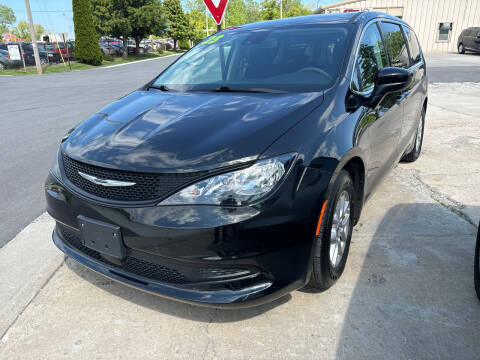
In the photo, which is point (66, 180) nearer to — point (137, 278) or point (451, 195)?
point (137, 278)

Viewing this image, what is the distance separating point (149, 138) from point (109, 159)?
245 millimetres

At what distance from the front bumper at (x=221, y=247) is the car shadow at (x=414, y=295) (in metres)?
0.50

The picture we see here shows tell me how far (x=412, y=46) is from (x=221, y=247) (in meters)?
3.75

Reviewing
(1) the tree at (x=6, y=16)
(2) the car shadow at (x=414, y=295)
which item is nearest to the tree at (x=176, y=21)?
(2) the car shadow at (x=414, y=295)

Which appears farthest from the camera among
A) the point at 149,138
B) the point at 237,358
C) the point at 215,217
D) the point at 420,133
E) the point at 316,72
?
the point at 420,133

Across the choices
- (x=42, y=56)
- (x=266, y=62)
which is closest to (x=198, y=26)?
(x=42, y=56)

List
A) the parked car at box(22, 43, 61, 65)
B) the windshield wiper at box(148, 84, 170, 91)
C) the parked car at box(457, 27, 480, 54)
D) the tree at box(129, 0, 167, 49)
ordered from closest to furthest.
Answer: the windshield wiper at box(148, 84, 170, 91)
the parked car at box(22, 43, 61, 65)
the parked car at box(457, 27, 480, 54)
the tree at box(129, 0, 167, 49)

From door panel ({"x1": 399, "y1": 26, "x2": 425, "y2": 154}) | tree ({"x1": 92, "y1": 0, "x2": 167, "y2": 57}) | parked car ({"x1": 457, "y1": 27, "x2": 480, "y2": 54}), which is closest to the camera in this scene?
door panel ({"x1": 399, "y1": 26, "x2": 425, "y2": 154})

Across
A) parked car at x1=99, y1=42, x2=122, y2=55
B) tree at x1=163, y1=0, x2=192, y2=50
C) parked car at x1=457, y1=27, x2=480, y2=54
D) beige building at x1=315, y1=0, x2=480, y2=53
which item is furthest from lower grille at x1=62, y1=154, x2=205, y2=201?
tree at x1=163, y1=0, x2=192, y2=50

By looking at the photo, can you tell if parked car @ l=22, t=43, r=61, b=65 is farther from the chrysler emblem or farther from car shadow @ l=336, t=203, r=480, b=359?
car shadow @ l=336, t=203, r=480, b=359

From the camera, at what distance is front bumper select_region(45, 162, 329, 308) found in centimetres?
190

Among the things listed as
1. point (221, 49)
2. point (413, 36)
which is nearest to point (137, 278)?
point (221, 49)

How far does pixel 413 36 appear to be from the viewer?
185 inches

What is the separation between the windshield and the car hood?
0.74 feet
